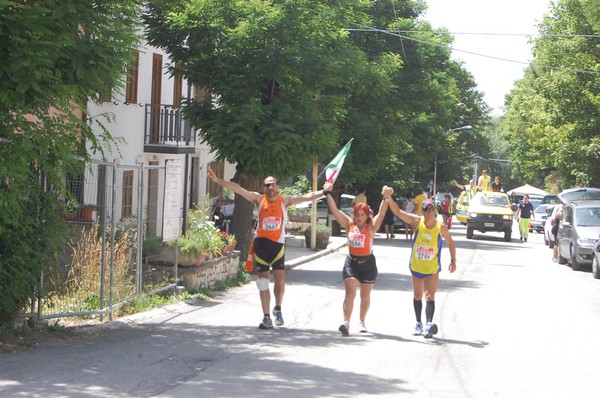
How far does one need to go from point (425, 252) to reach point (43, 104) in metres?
4.86

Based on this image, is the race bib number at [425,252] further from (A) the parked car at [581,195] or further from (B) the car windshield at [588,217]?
(A) the parked car at [581,195]

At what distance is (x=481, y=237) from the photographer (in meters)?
42.3

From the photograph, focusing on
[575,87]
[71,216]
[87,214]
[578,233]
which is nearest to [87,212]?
[87,214]

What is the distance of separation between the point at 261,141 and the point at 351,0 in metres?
4.08

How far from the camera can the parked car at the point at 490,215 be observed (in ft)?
129

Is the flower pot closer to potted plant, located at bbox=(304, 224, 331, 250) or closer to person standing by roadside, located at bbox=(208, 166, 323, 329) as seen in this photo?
person standing by roadside, located at bbox=(208, 166, 323, 329)

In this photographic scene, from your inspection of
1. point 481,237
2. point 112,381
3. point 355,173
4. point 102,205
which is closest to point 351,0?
point 102,205

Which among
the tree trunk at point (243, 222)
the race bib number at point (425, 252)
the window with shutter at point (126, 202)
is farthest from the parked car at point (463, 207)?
the race bib number at point (425, 252)

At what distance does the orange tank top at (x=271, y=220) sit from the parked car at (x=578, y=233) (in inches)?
530

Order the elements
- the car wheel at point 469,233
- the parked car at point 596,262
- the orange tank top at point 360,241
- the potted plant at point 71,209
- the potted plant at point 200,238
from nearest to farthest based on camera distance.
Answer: the potted plant at point 71,209
the orange tank top at point 360,241
the potted plant at point 200,238
the parked car at point 596,262
the car wheel at point 469,233

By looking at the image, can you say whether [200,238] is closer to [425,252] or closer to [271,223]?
[271,223]

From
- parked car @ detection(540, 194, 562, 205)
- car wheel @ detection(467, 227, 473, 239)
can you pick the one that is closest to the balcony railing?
car wheel @ detection(467, 227, 473, 239)

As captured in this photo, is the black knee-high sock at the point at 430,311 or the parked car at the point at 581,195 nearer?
the black knee-high sock at the point at 430,311

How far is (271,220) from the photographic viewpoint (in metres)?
11.8
